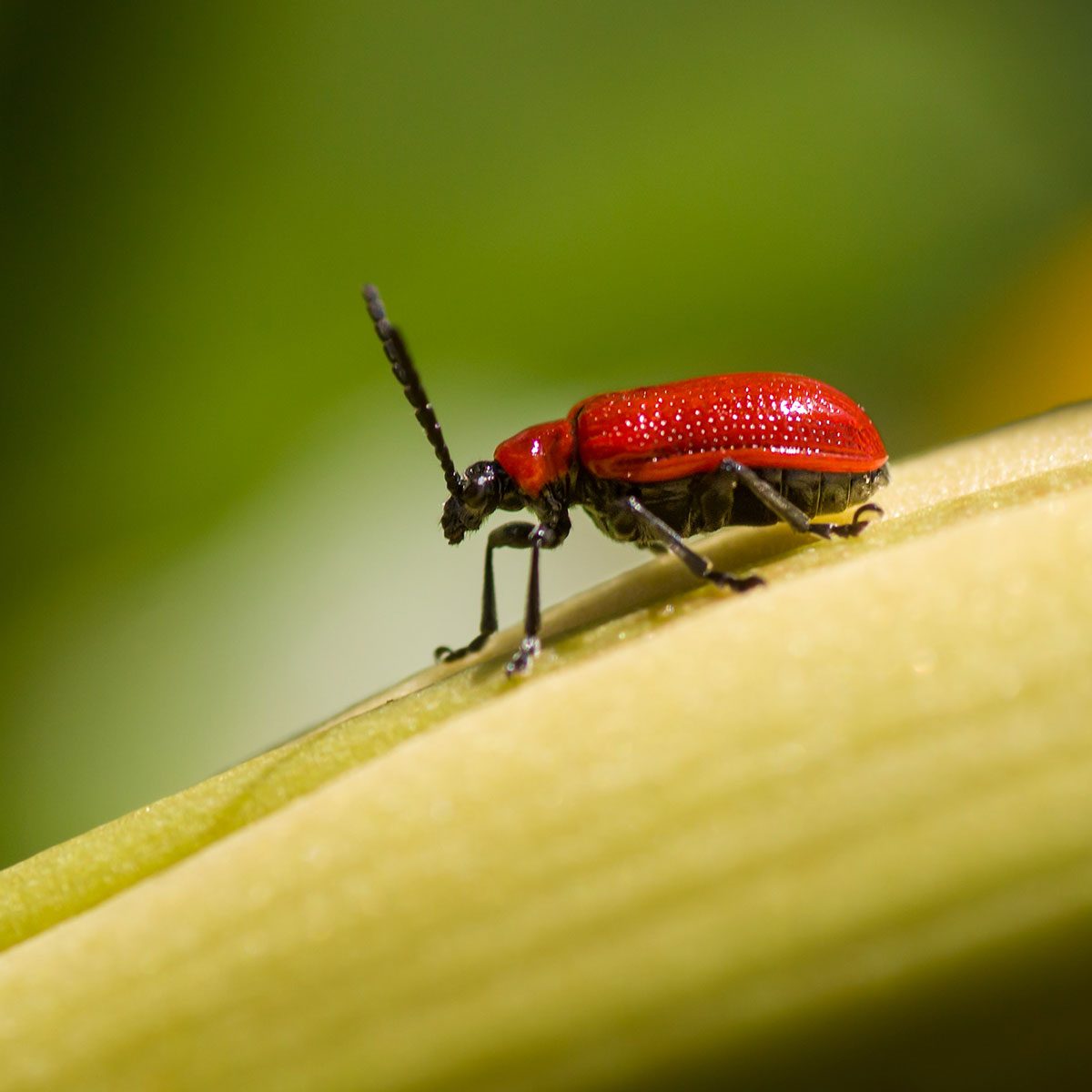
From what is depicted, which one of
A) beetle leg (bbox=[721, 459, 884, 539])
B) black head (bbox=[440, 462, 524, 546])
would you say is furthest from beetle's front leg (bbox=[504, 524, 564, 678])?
beetle leg (bbox=[721, 459, 884, 539])

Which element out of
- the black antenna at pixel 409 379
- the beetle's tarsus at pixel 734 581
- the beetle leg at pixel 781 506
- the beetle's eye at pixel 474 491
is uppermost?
the black antenna at pixel 409 379

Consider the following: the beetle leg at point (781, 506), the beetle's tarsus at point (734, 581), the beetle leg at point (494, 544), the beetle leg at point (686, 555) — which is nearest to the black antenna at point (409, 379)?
the beetle leg at point (494, 544)

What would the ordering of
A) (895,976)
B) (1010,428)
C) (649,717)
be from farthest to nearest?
(1010,428)
(649,717)
(895,976)

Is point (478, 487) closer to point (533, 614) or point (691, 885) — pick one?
point (533, 614)

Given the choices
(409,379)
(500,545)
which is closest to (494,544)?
(500,545)

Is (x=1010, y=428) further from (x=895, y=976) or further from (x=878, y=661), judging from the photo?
(x=895, y=976)

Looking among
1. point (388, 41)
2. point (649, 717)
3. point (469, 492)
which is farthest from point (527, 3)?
point (649, 717)

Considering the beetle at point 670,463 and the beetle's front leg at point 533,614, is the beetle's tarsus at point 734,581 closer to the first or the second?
the beetle's front leg at point 533,614
